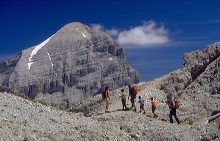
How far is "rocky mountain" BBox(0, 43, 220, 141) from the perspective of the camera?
27734 millimetres

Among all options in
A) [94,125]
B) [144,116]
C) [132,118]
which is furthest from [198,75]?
[94,125]

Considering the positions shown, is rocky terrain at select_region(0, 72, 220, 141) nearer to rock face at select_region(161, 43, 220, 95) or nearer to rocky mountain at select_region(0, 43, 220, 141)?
rocky mountain at select_region(0, 43, 220, 141)

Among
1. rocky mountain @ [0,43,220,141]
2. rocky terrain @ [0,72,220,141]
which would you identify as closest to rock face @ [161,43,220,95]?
rocky mountain @ [0,43,220,141]

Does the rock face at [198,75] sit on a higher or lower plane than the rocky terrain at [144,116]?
higher

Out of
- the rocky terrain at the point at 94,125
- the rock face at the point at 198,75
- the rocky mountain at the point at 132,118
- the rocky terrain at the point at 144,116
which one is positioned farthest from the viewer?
the rock face at the point at 198,75

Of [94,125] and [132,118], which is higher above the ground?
[132,118]

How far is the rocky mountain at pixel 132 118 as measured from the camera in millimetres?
27734

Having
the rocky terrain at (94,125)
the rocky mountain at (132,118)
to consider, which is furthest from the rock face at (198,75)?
the rocky terrain at (94,125)

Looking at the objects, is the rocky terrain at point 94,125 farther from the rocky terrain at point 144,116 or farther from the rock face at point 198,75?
the rock face at point 198,75

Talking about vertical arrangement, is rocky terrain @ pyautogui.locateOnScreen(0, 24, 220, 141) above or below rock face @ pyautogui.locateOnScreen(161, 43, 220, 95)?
below

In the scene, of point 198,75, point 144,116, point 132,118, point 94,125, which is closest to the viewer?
point 94,125

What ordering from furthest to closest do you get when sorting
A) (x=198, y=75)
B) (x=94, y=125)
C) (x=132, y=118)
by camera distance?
(x=198, y=75), (x=132, y=118), (x=94, y=125)

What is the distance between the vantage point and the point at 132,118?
1393 inches

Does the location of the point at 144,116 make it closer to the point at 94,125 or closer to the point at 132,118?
the point at 132,118
